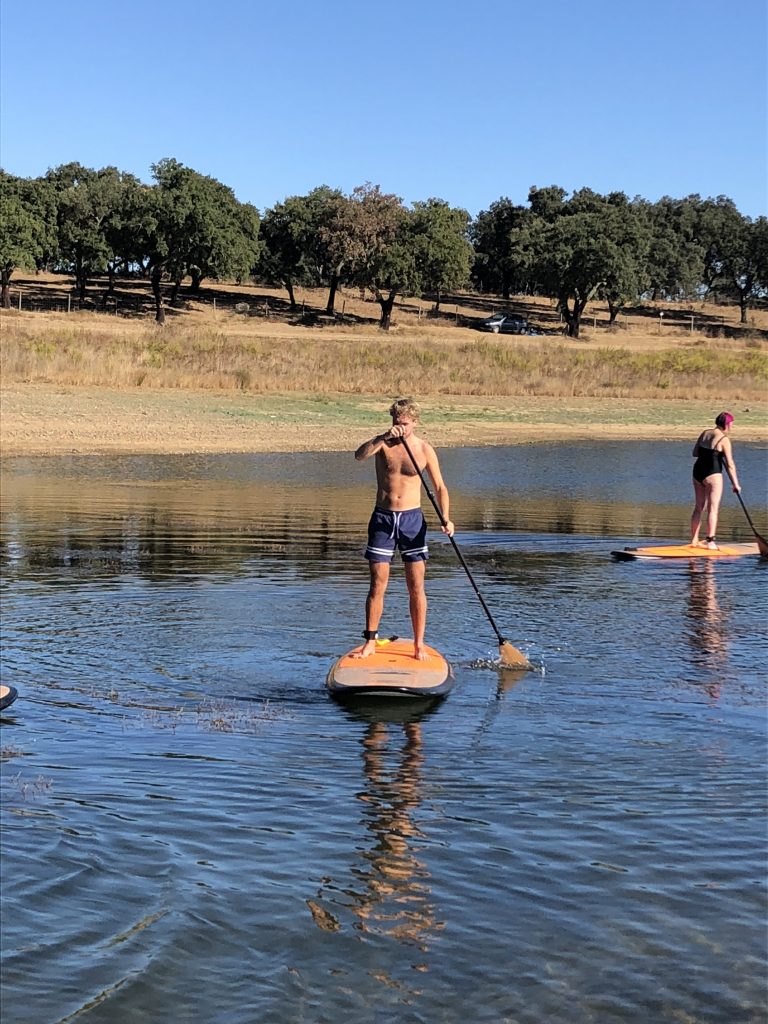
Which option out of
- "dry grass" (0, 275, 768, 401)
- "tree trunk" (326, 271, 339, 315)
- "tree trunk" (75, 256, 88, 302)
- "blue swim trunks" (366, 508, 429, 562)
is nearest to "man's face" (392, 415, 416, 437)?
"blue swim trunks" (366, 508, 429, 562)

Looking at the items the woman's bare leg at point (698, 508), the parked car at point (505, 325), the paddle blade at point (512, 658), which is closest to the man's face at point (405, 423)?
the paddle blade at point (512, 658)

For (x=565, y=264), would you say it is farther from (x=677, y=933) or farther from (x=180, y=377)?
(x=677, y=933)

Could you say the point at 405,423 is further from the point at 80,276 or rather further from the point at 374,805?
the point at 80,276

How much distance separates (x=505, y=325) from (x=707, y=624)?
76.8 metres

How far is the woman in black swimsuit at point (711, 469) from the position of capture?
53.9ft

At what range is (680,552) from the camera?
54.1 feet

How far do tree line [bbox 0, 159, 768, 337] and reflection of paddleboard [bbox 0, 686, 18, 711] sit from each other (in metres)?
74.5

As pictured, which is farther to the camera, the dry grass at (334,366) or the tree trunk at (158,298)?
the tree trunk at (158,298)

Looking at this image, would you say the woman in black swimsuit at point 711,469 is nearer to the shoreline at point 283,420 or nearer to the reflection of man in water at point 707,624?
the reflection of man in water at point 707,624

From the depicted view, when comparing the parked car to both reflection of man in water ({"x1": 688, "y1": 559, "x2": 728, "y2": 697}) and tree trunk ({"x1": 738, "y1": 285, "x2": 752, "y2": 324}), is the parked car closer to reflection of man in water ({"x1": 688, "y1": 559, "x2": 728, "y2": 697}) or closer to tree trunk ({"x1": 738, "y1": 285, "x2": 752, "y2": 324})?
tree trunk ({"x1": 738, "y1": 285, "x2": 752, "y2": 324})

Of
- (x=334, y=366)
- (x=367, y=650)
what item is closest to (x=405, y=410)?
(x=367, y=650)

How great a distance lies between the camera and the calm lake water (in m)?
5.07

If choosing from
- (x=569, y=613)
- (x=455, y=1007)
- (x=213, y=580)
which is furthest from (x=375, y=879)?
(x=213, y=580)

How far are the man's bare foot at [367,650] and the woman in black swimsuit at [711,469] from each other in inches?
301
